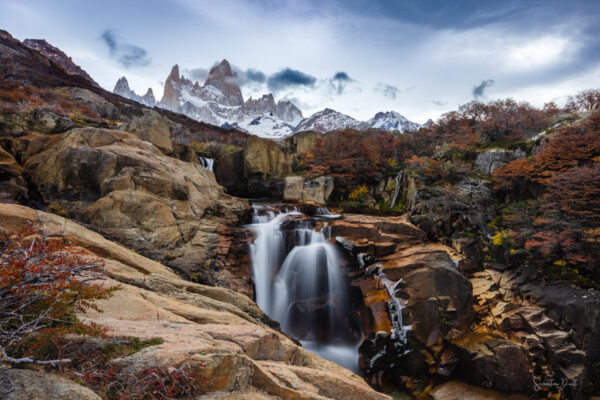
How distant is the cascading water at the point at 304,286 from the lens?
11391 millimetres

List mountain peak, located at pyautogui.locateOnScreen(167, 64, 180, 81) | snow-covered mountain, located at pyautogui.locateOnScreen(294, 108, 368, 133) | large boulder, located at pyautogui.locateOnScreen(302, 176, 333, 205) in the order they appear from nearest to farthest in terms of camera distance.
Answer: large boulder, located at pyautogui.locateOnScreen(302, 176, 333, 205), snow-covered mountain, located at pyautogui.locateOnScreen(294, 108, 368, 133), mountain peak, located at pyautogui.locateOnScreen(167, 64, 180, 81)

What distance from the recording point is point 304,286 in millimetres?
12867

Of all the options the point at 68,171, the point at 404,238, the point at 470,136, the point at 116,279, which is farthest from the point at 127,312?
the point at 470,136

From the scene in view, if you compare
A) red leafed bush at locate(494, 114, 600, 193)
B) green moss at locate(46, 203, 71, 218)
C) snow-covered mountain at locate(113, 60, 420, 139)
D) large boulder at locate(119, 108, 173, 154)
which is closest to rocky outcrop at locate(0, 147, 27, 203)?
green moss at locate(46, 203, 71, 218)

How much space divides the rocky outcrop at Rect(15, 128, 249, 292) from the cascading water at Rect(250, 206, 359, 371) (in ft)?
7.67

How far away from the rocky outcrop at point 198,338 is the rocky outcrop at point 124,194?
2.93 meters

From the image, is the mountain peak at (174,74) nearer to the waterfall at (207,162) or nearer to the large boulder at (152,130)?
the waterfall at (207,162)

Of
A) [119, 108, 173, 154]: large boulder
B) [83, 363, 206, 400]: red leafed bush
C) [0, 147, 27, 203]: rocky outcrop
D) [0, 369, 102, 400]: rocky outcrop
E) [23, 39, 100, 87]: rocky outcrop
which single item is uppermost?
[23, 39, 100, 87]: rocky outcrop

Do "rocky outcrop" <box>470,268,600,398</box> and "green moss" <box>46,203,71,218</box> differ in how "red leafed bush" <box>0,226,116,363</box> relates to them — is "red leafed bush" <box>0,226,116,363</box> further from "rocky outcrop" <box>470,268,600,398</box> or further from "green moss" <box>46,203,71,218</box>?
"rocky outcrop" <box>470,268,600,398</box>

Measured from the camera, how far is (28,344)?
2250 millimetres

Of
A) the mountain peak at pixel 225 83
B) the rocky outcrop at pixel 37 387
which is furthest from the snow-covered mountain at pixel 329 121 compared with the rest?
the rocky outcrop at pixel 37 387

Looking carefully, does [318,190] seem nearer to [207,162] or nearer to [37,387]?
[207,162]

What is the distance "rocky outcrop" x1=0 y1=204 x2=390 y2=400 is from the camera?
284cm

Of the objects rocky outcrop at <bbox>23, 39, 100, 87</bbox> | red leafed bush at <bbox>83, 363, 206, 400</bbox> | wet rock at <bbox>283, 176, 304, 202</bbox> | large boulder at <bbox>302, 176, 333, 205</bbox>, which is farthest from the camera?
rocky outcrop at <bbox>23, 39, 100, 87</bbox>
